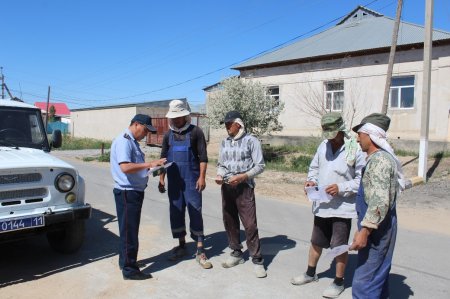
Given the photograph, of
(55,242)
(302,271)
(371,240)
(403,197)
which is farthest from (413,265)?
(403,197)

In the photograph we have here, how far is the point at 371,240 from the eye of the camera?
3.34m

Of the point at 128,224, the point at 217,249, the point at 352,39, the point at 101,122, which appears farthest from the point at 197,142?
the point at 101,122

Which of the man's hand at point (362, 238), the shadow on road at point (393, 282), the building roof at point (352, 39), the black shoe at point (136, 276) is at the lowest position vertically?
the shadow on road at point (393, 282)

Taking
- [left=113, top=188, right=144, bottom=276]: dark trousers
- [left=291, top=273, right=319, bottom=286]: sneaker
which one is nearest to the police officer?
[left=113, top=188, right=144, bottom=276]: dark trousers

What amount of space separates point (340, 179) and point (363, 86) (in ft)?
58.6

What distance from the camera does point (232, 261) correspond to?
5113 millimetres

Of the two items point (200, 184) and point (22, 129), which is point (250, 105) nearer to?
point (22, 129)

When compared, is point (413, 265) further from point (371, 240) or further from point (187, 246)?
point (187, 246)

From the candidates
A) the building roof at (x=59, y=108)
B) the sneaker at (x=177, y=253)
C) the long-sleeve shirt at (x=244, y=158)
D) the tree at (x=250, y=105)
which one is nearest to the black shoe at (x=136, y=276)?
the sneaker at (x=177, y=253)

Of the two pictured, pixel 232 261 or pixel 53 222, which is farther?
pixel 232 261

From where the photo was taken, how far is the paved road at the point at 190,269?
14.3 feet

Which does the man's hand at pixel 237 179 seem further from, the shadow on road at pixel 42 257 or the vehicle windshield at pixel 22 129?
the vehicle windshield at pixel 22 129

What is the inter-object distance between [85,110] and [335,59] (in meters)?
30.0

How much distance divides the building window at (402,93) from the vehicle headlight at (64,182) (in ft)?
59.4
